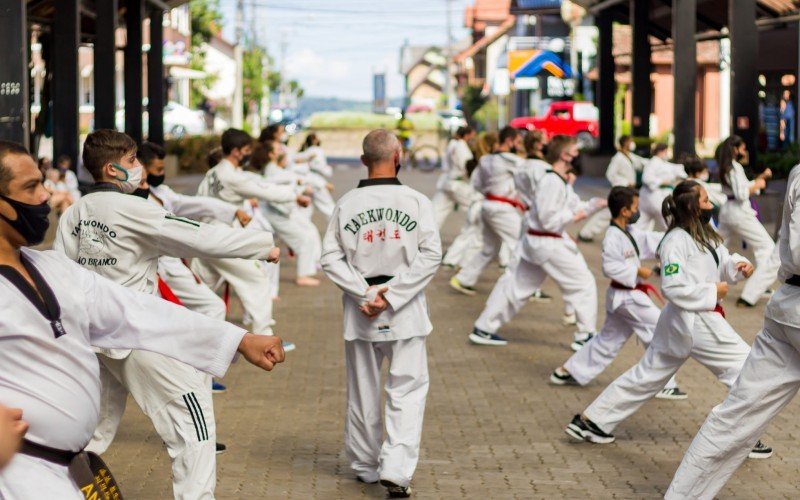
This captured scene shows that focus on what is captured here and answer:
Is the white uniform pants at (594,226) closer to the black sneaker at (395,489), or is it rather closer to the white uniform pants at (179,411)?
the black sneaker at (395,489)

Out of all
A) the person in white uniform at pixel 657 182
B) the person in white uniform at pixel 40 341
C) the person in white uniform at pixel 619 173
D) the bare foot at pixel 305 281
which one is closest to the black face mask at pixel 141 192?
the person in white uniform at pixel 40 341

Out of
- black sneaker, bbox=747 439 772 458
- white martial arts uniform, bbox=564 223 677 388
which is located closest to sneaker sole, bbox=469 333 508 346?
white martial arts uniform, bbox=564 223 677 388

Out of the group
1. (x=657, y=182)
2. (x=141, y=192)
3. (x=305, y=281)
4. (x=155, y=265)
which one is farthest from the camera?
(x=657, y=182)

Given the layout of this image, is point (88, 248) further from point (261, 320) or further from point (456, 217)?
point (456, 217)

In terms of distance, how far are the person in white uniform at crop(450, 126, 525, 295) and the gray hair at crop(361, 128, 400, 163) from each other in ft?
25.0

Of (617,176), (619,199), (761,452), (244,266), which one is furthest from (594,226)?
(761,452)

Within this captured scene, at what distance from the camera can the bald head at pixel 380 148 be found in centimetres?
737

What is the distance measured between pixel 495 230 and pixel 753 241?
103 inches

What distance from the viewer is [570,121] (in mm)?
49000

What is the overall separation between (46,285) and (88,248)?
2.72m

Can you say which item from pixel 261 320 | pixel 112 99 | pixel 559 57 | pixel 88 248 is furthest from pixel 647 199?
pixel 559 57

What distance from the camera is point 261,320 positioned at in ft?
36.9

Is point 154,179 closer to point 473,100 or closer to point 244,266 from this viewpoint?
point 244,266

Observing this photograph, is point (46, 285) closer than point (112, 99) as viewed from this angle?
Yes
